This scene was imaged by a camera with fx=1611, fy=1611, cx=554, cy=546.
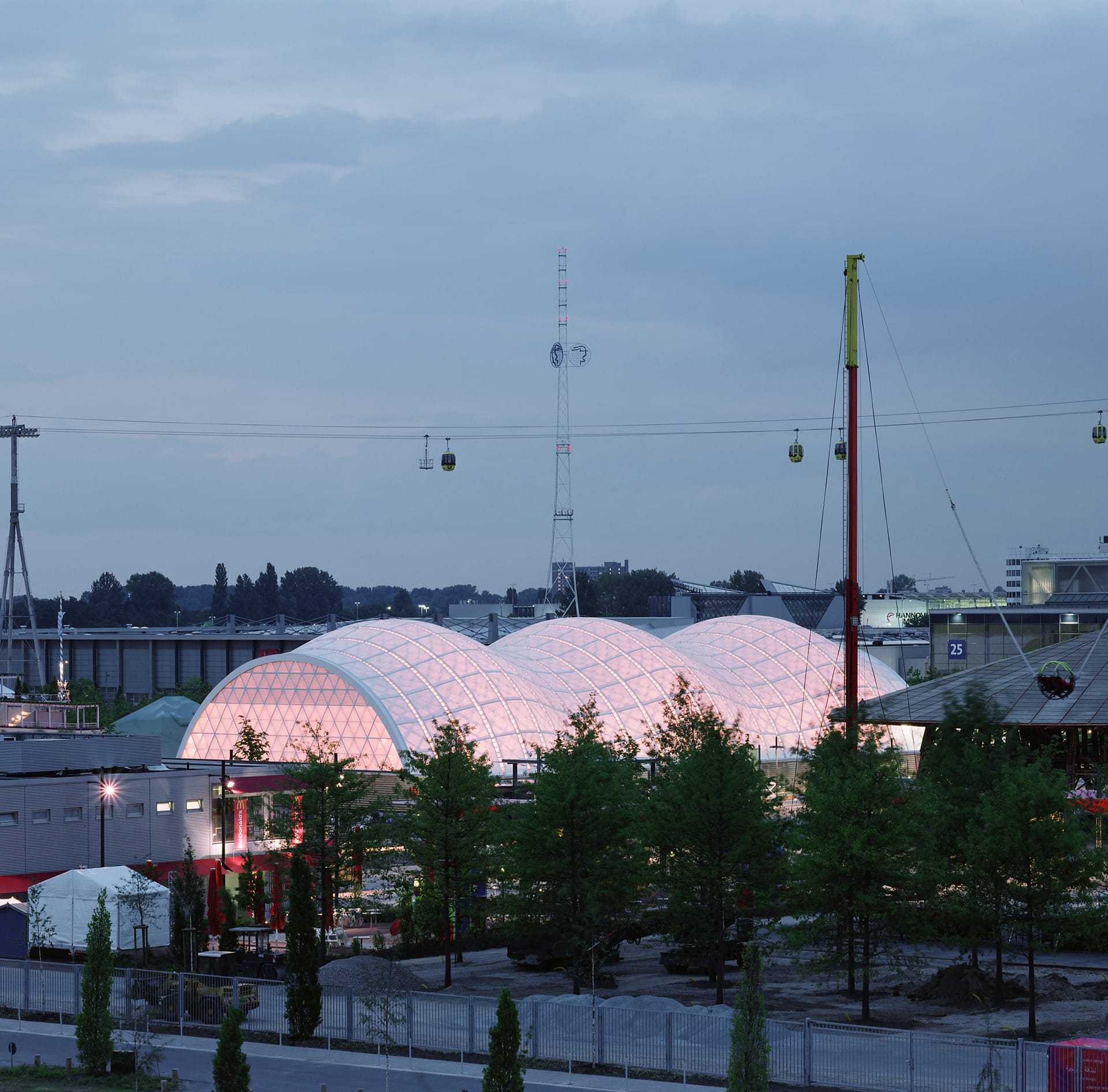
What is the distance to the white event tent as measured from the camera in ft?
156

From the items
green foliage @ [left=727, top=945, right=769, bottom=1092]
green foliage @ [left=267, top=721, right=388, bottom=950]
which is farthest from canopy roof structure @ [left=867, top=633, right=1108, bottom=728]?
green foliage @ [left=727, top=945, right=769, bottom=1092]

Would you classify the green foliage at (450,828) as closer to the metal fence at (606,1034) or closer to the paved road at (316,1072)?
the metal fence at (606,1034)

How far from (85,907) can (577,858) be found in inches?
592

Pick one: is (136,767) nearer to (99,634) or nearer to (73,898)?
(73,898)

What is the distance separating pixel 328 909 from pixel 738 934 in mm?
14300

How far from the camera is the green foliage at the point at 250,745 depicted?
3103 inches

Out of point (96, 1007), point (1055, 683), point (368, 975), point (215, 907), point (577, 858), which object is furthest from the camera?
point (1055, 683)

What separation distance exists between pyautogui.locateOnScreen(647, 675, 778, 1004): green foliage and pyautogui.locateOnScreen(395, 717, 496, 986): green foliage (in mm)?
6787

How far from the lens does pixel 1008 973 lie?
144 ft

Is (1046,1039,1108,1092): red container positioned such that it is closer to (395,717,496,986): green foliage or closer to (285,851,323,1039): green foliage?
(285,851,323,1039): green foliage

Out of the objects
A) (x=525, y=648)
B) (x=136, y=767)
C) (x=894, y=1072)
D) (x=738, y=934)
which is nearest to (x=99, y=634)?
(x=525, y=648)

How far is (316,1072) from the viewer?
1347 inches

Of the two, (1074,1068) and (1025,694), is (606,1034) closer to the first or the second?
(1074,1068)

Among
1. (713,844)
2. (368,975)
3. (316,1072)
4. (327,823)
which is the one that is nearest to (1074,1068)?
(713,844)
